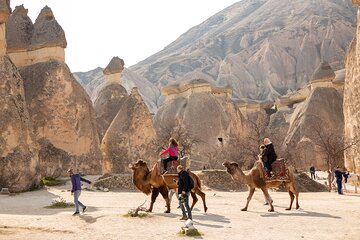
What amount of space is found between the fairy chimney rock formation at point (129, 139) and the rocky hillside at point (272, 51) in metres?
43.2

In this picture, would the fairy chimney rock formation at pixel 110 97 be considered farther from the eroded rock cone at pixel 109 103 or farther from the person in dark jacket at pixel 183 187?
the person in dark jacket at pixel 183 187

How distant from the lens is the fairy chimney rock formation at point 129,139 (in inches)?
1051

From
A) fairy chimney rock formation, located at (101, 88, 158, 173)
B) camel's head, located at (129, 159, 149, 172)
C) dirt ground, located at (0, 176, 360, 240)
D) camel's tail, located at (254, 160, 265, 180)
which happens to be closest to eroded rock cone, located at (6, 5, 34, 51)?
fairy chimney rock formation, located at (101, 88, 158, 173)

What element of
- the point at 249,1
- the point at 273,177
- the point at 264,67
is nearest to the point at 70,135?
the point at 273,177

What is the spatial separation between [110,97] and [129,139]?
277 inches

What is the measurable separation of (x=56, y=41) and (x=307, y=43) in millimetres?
57756

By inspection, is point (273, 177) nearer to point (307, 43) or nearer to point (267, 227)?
point (267, 227)

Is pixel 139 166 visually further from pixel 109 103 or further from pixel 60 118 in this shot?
pixel 109 103

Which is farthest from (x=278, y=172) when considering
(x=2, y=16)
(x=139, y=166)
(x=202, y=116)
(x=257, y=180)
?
(x=202, y=116)

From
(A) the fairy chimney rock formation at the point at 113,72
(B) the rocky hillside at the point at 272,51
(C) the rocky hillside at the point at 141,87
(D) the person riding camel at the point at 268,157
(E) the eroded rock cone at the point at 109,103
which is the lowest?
(D) the person riding camel at the point at 268,157

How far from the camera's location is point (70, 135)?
2430cm

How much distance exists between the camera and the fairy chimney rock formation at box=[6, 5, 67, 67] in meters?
25.1

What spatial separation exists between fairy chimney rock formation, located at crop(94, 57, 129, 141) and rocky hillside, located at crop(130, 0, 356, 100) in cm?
3896

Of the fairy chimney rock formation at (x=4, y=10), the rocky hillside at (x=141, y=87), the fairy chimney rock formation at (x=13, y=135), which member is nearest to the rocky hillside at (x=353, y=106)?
the fairy chimney rock formation at (x=13, y=135)
